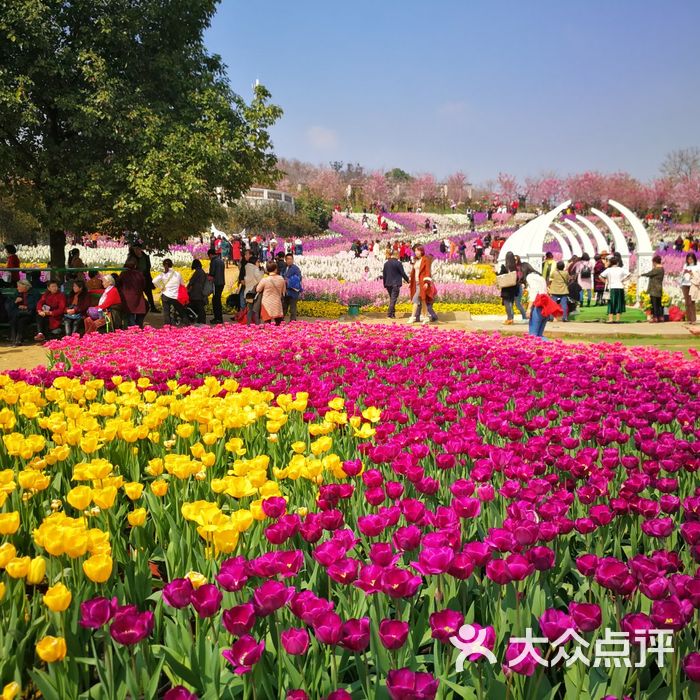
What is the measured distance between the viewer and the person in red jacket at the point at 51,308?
1270 cm

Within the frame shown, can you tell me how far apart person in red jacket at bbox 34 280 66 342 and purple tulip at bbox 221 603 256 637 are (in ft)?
40.1

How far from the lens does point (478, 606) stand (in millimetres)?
2359

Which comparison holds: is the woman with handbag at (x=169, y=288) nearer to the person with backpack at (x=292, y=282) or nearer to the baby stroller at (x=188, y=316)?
the baby stroller at (x=188, y=316)

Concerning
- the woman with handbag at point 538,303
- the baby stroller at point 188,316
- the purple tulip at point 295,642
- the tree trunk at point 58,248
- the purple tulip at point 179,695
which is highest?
the tree trunk at point 58,248

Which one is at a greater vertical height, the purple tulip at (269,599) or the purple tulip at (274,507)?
the purple tulip at (274,507)

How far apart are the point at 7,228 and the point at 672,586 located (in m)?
42.2

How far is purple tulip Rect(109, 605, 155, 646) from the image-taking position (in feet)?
5.45

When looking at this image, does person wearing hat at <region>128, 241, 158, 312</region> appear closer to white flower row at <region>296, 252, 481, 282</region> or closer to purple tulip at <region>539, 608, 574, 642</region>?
white flower row at <region>296, 252, 481, 282</region>

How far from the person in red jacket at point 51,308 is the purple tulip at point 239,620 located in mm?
12226

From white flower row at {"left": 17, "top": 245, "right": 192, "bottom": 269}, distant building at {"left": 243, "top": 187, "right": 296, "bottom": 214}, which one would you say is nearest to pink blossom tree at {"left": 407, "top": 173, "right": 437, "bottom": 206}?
distant building at {"left": 243, "top": 187, "right": 296, "bottom": 214}

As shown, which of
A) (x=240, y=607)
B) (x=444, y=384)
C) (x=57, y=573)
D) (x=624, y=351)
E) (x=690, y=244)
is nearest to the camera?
(x=240, y=607)

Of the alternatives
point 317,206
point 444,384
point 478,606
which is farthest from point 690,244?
point 478,606

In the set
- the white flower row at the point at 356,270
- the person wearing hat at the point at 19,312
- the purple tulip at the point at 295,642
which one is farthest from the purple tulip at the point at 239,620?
the white flower row at the point at 356,270

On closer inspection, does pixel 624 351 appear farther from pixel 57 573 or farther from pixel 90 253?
pixel 90 253
